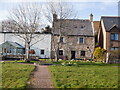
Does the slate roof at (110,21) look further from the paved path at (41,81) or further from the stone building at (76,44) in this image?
the paved path at (41,81)

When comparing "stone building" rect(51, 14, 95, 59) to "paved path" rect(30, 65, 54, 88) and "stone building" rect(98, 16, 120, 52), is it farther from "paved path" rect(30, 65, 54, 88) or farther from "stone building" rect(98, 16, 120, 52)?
"paved path" rect(30, 65, 54, 88)

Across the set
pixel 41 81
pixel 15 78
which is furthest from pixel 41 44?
pixel 41 81

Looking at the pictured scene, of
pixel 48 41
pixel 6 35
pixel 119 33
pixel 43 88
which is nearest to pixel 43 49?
pixel 48 41

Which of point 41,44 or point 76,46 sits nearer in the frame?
point 76,46

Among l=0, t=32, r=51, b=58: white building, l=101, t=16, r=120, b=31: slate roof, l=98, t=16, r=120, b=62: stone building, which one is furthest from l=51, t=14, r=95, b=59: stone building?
l=101, t=16, r=120, b=31: slate roof

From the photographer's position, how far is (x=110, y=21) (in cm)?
3819

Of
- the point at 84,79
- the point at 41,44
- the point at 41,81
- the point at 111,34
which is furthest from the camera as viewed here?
the point at 41,44

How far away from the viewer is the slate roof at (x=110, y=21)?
37250mm

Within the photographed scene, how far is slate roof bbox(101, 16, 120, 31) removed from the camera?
3725 centimetres

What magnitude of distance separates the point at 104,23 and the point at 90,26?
12.6 feet

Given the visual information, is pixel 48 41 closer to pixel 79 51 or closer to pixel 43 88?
pixel 79 51

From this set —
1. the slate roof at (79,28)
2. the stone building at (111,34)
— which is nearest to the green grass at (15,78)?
the stone building at (111,34)

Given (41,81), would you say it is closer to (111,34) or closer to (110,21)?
(111,34)

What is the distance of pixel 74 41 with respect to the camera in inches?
1560
